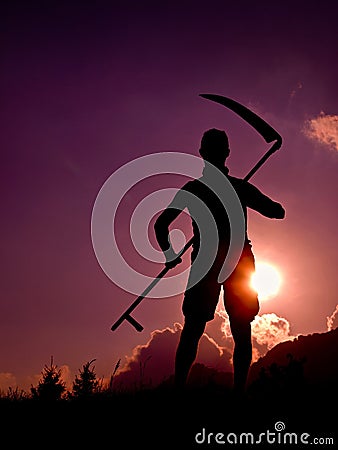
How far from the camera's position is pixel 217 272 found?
7180mm

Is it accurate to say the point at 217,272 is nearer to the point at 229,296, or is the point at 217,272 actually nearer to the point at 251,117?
the point at 229,296

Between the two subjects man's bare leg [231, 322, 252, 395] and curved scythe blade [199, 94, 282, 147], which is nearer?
man's bare leg [231, 322, 252, 395]

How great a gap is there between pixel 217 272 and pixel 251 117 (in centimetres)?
222

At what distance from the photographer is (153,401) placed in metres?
6.94

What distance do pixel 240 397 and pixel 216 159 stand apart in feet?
9.96

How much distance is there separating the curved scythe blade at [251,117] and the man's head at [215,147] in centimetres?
50

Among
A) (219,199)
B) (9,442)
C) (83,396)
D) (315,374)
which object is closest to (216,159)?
(219,199)

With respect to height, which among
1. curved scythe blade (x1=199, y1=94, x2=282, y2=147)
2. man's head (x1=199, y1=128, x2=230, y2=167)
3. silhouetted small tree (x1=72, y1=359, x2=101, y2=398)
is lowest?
silhouetted small tree (x1=72, y1=359, x2=101, y2=398)

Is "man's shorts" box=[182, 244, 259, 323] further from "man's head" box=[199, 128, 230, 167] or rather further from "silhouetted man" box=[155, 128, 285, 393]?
"man's head" box=[199, 128, 230, 167]

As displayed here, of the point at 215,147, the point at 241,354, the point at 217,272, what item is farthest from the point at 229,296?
the point at 215,147

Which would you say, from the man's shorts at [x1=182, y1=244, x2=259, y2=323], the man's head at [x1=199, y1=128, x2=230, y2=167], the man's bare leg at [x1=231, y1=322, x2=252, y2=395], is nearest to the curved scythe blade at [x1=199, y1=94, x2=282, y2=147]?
the man's head at [x1=199, y1=128, x2=230, y2=167]

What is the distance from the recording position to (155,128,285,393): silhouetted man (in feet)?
23.2

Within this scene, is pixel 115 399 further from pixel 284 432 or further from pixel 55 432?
pixel 284 432

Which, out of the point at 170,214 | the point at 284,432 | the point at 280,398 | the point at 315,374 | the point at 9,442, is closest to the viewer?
the point at 9,442
